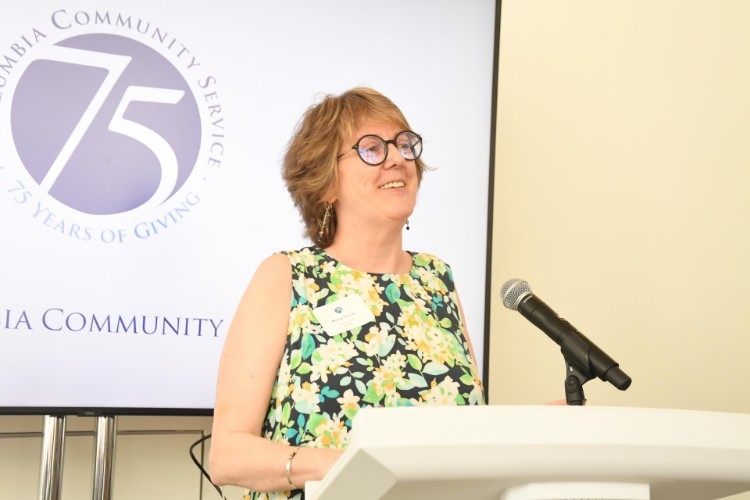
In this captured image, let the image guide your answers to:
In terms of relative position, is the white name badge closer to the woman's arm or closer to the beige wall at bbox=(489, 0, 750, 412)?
the woman's arm

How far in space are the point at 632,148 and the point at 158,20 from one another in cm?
171

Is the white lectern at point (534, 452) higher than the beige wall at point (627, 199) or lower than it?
lower

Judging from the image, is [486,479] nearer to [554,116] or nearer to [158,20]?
[158,20]

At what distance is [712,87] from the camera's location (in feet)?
10.4

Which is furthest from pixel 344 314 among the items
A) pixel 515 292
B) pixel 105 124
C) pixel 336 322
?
pixel 105 124

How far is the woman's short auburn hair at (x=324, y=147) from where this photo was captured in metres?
2.01

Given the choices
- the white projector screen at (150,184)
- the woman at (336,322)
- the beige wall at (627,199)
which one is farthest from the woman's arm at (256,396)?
the beige wall at (627,199)

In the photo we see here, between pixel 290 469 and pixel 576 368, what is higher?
pixel 576 368

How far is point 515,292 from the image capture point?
4.80 ft

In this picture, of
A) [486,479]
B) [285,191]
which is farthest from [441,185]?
[486,479]

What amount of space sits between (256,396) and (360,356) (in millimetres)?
253

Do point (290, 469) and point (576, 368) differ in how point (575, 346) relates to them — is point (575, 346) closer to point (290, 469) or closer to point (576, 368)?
point (576, 368)

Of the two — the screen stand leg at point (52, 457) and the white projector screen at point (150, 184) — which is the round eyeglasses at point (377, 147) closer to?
the white projector screen at point (150, 184)

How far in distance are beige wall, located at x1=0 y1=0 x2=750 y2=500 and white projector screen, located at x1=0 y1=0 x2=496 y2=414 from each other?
50 cm
